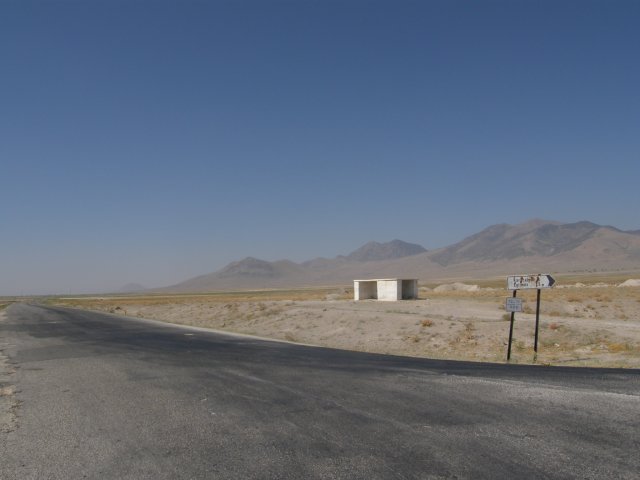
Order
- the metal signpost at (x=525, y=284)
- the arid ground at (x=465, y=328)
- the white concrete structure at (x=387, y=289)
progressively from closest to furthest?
1. the metal signpost at (x=525, y=284)
2. the arid ground at (x=465, y=328)
3. the white concrete structure at (x=387, y=289)

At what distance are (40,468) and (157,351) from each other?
1257 cm

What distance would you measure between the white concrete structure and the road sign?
3061cm

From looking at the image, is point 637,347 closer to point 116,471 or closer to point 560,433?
point 560,433

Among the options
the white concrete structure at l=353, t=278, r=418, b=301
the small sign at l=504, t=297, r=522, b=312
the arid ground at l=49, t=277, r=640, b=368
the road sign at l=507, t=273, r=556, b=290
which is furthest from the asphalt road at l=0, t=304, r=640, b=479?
the white concrete structure at l=353, t=278, r=418, b=301

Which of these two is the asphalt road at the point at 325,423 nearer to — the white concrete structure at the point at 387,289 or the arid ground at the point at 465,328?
the arid ground at the point at 465,328

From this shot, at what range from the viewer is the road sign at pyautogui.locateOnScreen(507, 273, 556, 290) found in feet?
62.4

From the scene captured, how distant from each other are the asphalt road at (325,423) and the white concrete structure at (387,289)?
36349mm

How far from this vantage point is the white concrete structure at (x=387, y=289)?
50.7 meters

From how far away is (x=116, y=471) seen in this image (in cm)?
639

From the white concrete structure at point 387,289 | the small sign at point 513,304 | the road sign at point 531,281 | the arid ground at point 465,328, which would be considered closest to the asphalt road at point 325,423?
the small sign at point 513,304

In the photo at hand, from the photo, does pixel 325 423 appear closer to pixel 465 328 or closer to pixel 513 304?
pixel 513 304

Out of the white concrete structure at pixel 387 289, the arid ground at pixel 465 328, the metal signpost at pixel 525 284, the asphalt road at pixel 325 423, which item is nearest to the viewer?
the asphalt road at pixel 325 423

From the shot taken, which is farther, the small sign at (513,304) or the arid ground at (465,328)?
the arid ground at (465,328)

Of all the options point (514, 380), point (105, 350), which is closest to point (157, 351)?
point (105, 350)
